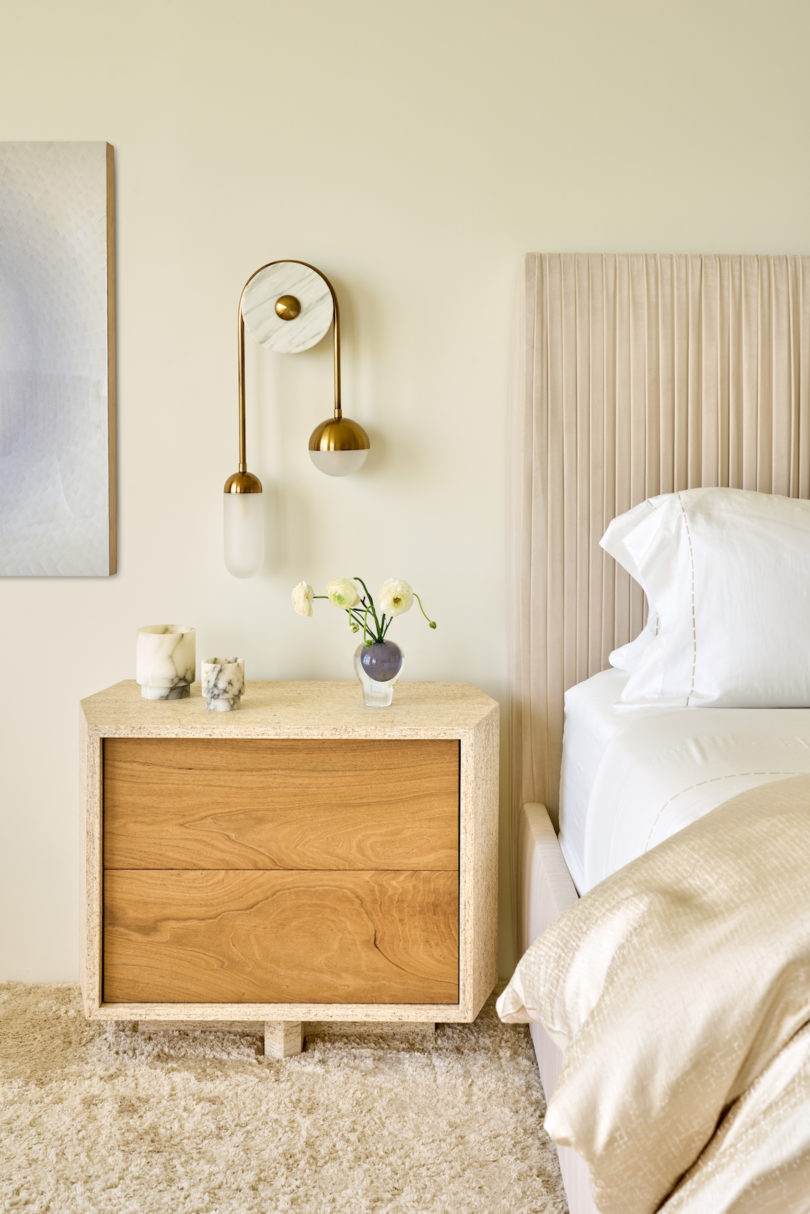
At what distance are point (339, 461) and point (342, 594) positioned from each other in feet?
1.02

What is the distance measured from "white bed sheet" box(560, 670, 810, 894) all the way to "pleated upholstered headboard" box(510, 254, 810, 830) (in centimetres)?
21

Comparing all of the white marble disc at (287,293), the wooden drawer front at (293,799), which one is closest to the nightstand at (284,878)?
the wooden drawer front at (293,799)

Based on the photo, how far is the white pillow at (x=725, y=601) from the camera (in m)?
1.70

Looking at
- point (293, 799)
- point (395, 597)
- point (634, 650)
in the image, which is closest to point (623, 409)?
point (634, 650)

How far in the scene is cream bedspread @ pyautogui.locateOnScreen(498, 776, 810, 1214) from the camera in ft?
2.37

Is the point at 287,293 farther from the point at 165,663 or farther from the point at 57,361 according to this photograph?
the point at 165,663

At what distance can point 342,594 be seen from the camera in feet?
6.30

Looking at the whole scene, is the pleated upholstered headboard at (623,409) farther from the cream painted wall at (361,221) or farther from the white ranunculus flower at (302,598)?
the white ranunculus flower at (302,598)

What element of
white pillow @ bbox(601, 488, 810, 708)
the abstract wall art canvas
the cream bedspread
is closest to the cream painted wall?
the abstract wall art canvas

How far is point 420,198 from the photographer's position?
2.13 metres

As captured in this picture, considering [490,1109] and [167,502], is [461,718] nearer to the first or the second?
[490,1109]

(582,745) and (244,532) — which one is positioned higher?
(244,532)

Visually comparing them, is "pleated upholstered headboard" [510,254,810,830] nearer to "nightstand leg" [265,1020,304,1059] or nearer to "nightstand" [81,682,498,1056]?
A: "nightstand" [81,682,498,1056]

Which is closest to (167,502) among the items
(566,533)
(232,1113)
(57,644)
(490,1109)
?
(57,644)
